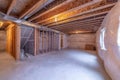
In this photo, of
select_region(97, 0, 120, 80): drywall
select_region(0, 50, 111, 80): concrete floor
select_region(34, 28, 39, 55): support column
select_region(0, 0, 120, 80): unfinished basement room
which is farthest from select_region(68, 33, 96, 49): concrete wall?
select_region(97, 0, 120, 80): drywall

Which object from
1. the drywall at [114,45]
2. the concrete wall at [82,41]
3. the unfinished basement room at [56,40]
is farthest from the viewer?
the concrete wall at [82,41]

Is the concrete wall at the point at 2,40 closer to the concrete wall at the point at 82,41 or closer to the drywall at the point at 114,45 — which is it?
the concrete wall at the point at 82,41

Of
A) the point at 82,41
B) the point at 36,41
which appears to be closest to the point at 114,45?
the point at 36,41

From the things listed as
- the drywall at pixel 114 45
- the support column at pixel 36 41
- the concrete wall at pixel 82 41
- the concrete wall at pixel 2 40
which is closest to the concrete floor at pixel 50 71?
the drywall at pixel 114 45

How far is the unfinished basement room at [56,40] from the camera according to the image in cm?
242

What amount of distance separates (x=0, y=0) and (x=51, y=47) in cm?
505

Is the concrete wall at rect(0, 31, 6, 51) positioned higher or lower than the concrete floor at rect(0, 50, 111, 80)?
higher

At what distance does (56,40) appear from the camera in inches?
305

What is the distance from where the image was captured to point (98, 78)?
95.3 inches

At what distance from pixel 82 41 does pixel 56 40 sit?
10.7 feet

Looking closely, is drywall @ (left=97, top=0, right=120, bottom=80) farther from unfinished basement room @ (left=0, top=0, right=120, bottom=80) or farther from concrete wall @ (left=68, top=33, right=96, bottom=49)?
concrete wall @ (left=68, top=33, right=96, bottom=49)

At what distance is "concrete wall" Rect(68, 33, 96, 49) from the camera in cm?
912

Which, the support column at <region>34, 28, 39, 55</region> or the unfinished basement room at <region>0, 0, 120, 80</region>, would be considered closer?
the unfinished basement room at <region>0, 0, 120, 80</region>

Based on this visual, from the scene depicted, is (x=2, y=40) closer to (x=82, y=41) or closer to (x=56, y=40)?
(x=56, y=40)
